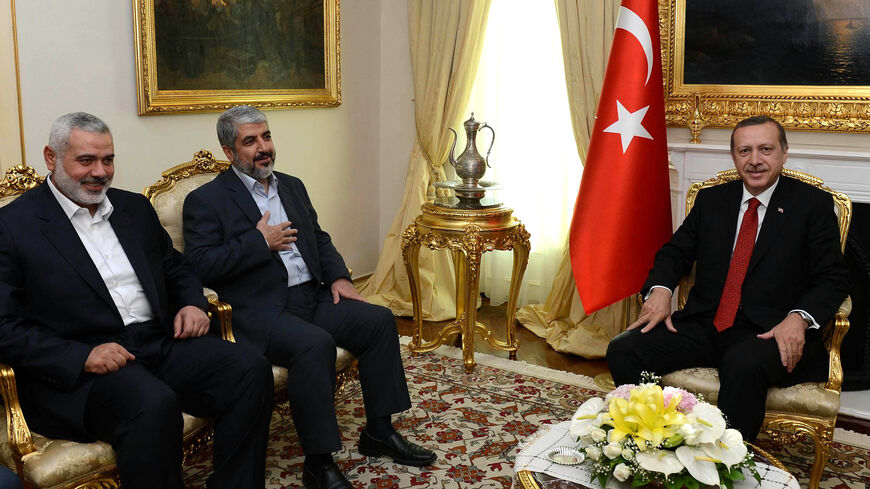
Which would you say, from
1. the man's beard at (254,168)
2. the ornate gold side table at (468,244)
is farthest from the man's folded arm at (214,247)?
the ornate gold side table at (468,244)

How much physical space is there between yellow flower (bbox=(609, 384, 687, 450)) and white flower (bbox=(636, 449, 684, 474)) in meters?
0.02

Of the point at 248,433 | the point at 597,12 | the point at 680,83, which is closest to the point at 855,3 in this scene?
the point at 680,83

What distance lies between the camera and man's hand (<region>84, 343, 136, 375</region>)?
8.04 ft

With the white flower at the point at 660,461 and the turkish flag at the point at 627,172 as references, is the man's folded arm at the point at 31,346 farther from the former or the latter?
the turkish flag at the point at 627,172

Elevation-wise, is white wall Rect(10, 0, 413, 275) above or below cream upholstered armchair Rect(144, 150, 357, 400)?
above

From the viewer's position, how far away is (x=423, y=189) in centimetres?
544

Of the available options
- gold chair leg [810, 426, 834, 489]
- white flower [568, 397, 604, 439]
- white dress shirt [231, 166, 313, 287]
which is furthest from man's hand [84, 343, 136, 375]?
gold chair leg [810, 426, 834, 489]

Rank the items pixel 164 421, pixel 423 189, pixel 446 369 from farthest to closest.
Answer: pixel 423 189 → pixel 446 369 → pixel 164 421

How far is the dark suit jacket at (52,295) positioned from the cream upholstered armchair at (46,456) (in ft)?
0.36

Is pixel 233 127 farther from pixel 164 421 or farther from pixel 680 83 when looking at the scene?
pixel 680 83

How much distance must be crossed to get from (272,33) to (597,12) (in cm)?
189

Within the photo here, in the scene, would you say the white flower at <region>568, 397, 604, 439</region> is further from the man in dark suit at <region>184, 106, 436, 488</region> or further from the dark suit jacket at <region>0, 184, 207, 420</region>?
the dark suit jacket at <region>0, 184, 207, 420</region>

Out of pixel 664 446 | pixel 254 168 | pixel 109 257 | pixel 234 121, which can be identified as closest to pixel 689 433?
pixel 664 446

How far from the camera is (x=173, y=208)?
131 inches
